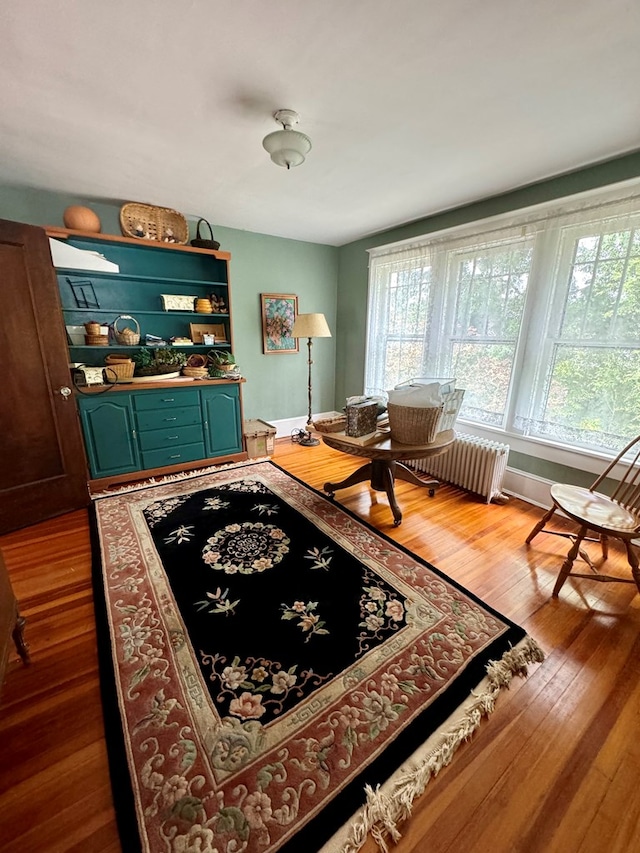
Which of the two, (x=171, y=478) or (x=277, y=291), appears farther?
(x=277, y=291)

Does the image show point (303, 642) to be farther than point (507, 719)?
Yes

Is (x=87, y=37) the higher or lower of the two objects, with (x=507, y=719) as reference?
higher

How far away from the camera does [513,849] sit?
903 mm

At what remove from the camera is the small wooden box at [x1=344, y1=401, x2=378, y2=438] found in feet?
7.48

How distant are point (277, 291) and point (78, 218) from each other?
202 centimetres

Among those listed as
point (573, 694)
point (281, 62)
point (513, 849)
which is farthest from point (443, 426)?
point (281, 62)

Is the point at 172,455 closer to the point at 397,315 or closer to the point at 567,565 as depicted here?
the point at 397,315

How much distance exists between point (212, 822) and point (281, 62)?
2672 millimetres

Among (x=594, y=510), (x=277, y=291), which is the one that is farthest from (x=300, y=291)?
(x=594, y=510)

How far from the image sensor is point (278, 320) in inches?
163

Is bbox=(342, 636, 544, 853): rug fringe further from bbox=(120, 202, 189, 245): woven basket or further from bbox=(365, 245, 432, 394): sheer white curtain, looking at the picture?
bbox=(120, 202, 189, 245): woven basket

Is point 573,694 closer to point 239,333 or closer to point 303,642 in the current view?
point 303,642

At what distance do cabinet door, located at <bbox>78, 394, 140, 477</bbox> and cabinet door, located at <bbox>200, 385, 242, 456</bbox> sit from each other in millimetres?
668

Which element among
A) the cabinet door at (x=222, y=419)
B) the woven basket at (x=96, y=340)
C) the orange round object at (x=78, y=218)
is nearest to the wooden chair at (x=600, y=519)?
the cabinet door at (x=222, y=419)
